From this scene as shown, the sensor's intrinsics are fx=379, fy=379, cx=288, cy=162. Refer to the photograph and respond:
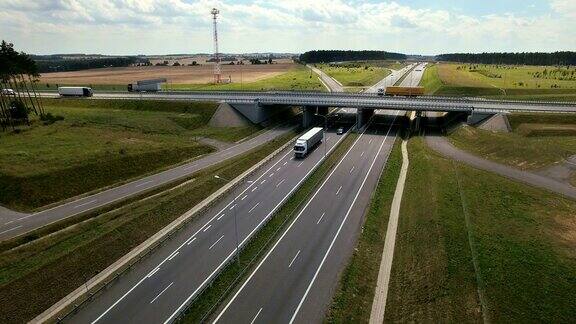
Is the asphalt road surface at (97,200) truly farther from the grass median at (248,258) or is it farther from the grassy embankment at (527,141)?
the grassy embankment at (527,141)

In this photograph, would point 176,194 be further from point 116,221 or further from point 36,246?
point 36,246

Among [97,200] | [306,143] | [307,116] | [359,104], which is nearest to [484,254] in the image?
[306,143]

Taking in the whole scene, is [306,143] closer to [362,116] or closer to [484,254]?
[362,116]

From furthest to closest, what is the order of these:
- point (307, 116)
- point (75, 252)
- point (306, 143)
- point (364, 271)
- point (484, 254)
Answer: point (307, 116), point (306, 143), point (75, 252), point (484, 254), point (364, 271)

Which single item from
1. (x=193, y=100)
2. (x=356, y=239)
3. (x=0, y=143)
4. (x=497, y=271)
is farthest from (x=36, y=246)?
(x=193, y=100)

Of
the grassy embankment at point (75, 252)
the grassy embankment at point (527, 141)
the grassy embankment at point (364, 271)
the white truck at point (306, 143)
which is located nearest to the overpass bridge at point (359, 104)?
the grassy embankment at point (527, 141)

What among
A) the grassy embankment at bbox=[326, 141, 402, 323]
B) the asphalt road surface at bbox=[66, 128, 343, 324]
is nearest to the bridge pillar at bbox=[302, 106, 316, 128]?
the asphalt road surface at bbox=[66, 128, 343, 324]
